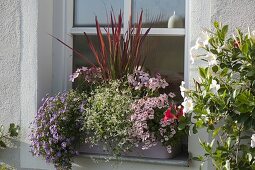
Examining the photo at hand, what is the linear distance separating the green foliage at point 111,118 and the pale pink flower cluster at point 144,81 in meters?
0.07

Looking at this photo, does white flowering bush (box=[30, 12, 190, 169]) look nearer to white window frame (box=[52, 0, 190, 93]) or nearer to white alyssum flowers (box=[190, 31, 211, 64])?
white window frame (box=[52, 0, 190, 93])

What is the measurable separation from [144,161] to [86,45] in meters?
1.12

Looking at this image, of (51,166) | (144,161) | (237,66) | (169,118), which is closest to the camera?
(237,66)

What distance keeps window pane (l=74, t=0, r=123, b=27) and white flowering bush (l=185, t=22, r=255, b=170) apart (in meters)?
1.02

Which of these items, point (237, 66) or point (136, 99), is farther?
point (136, 99)

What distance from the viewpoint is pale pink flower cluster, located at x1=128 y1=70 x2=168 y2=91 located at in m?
3.60

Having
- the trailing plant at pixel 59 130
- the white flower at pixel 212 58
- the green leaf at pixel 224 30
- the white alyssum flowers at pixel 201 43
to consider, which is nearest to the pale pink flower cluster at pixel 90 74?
the trailing plant at pixel 59 130

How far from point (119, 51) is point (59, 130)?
28.8 inches

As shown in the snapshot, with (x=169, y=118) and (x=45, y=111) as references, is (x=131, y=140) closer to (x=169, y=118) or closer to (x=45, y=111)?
(x=169, y=118)

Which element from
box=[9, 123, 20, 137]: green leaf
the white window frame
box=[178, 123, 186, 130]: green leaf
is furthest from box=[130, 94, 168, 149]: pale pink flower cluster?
box=[9, 123, 20, 137]: green leaf

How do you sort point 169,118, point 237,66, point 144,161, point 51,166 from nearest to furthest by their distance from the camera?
point 237,66, point 169,118, point 144,161, point 51,166

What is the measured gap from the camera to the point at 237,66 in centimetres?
308

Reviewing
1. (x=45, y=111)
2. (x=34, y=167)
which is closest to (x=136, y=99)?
(x=45, y=111)

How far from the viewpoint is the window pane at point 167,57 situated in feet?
12.6
